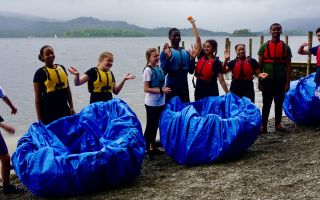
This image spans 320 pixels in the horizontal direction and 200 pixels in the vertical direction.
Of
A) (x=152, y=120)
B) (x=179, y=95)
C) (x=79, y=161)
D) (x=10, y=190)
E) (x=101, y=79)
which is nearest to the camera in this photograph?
(x=79, y=161)

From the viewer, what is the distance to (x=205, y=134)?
5.68 metres

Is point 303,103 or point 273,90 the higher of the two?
point 273,90

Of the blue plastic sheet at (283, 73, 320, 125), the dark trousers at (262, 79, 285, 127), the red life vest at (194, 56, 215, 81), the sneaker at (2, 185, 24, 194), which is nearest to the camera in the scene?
the sneaker at (2, 185, 24, 194)

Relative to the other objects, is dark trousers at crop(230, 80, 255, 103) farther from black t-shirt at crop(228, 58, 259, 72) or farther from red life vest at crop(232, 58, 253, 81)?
black t-shirt at crop(228, 58, 259, 72)

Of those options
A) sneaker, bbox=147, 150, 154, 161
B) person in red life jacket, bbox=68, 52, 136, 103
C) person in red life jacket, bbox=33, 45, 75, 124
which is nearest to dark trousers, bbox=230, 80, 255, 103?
sneaker, bbox=147, 150, 154, 161

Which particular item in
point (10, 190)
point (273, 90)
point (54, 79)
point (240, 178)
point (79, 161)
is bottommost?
point (10, 190)

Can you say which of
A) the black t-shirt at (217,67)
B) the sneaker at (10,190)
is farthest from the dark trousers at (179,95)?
the sneaker at (10,190)

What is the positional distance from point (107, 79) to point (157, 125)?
1095 mm

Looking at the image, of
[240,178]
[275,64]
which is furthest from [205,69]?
[240,178]

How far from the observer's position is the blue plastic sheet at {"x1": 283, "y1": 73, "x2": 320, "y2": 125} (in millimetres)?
7668

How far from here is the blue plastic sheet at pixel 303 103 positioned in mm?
7668

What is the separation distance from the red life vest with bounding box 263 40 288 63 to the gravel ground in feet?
4.65

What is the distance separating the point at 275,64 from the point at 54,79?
3575mm

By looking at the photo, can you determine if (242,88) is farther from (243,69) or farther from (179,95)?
(179,95)
